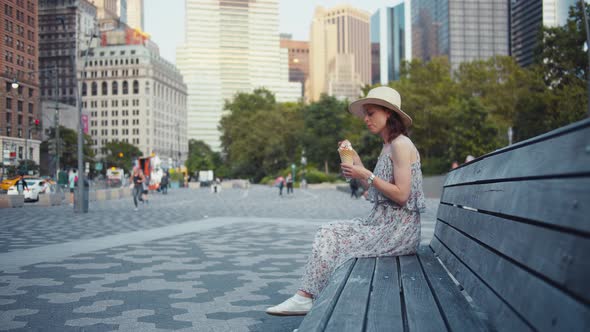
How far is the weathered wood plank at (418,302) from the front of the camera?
2213 mm

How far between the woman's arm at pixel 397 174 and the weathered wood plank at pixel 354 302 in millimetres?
531

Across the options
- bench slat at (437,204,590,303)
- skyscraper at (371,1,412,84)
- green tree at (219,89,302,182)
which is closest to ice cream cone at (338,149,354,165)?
bench slat at (437,204,590,303)

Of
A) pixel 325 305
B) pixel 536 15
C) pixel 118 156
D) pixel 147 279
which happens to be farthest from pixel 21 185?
pixel 118 156

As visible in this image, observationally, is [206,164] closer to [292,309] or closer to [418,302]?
[292,309]

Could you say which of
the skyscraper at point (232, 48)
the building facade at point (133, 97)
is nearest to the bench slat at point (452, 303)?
the building facade at point (133, 97)

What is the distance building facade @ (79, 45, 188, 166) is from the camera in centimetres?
13112

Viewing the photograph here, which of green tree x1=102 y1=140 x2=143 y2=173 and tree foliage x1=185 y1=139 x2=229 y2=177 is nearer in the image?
tree foliage x1=185 y1=139 x2=229 y2=177

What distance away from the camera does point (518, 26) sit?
175 feet

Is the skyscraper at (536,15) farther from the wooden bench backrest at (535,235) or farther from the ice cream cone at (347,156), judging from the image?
the wooden bench backrest at (535,235)

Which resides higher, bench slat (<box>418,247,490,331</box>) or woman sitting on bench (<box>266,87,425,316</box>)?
woman sitting on bench (<box>266,87,425,316</box>)

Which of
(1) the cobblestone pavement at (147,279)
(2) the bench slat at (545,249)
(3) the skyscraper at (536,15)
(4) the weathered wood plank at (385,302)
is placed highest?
(3) the skyscraper at (536,15)

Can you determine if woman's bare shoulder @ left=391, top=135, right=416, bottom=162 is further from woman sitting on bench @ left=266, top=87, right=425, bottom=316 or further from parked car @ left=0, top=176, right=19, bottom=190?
parked car @ left=0, top=176, right=19, bottom=190

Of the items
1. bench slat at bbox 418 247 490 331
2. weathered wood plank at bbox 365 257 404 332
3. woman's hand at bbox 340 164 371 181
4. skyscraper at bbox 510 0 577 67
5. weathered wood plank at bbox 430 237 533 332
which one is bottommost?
bench slat at bbox 418 247 490 331

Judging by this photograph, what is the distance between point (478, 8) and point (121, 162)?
3563 inches
